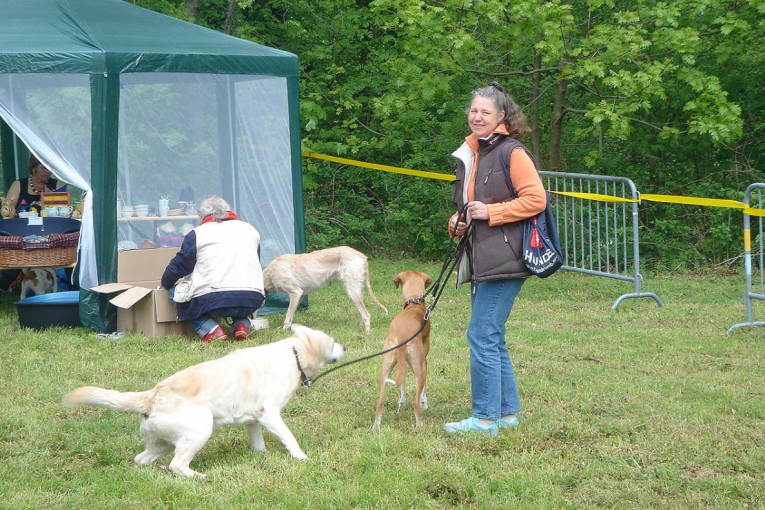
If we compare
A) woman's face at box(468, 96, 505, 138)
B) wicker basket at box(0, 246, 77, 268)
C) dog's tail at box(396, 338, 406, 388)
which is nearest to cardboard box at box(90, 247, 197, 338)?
wicker basket at box(0, 246, 77, 268)

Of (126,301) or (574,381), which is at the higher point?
(126,301)

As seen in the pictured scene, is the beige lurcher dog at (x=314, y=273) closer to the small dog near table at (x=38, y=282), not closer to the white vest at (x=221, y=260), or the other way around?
the white vest at (x=221, y=260)

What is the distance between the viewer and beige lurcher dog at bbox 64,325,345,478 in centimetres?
391

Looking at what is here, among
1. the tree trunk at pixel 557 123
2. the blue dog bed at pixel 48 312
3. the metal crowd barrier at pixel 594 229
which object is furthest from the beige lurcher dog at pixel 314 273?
the tree trunk at pixel 557 123

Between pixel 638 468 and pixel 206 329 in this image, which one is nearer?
pixel 638 468

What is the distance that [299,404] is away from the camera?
5395 mm

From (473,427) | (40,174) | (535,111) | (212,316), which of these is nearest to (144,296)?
(212,316)

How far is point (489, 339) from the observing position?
4.48 meters

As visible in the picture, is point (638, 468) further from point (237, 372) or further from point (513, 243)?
point (237, 372)

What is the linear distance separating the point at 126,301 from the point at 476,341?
402 cm

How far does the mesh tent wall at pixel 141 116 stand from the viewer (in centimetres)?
790

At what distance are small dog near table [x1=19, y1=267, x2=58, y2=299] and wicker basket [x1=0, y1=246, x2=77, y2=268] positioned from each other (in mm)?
1146

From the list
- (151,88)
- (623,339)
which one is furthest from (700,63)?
(151,88)

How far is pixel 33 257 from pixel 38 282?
1.37m
